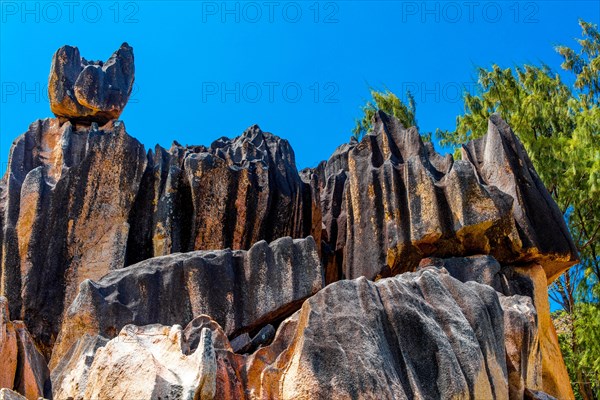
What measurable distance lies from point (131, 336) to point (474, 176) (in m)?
5.06

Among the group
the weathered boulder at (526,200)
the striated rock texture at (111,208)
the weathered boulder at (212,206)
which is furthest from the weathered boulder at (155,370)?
the weathered boulder at (526,200)

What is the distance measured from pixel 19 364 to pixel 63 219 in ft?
11.3

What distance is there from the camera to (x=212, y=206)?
9945mm

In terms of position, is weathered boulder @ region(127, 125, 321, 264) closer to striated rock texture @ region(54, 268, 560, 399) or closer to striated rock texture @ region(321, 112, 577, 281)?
striated rock texture @ region(321, 112, 577, 281)

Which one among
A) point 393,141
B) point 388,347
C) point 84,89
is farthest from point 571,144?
point 388,347

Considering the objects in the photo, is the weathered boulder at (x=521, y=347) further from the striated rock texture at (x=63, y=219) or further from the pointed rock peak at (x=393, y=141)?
the striated rock texture at (x=63, y=219)

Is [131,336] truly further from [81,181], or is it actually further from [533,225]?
[533,225]

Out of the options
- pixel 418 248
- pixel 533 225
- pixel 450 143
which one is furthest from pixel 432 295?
pixel 450 143

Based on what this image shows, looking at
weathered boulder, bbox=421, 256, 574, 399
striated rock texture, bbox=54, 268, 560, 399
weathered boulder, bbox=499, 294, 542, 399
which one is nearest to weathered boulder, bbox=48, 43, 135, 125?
weathered boulder, bbox=421, 256, 574, 399

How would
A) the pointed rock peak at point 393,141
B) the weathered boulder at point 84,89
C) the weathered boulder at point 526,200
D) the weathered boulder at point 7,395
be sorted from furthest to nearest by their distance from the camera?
1. the weathered boulder at point 84,89
2. the pointed rock peak at point 393,141
3. the weathered boulder at point 526,200
4. the weathered boulder at point 7,395

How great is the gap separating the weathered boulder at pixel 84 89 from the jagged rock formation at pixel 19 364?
212 inches

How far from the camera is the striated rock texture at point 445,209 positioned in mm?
8922

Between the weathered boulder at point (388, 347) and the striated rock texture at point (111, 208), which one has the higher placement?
the striated rock texture at point (111, 208)

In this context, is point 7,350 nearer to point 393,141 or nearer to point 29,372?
point 29,372
